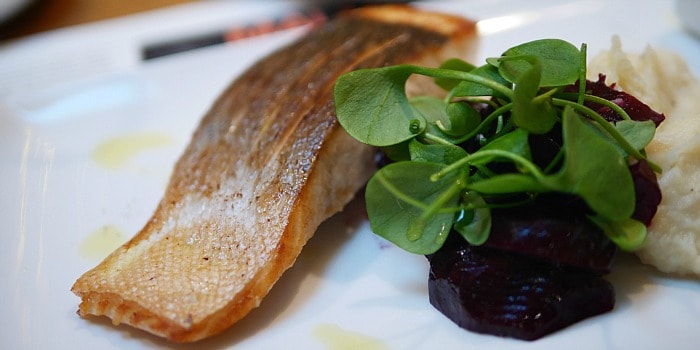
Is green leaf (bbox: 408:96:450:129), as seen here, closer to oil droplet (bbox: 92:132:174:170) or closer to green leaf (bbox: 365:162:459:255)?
green leaf (bbox: 365:162:459:255)

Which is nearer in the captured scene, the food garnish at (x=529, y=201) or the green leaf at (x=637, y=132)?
the food garnish at (x=529, y=201)

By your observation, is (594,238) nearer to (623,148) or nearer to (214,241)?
(623,148)

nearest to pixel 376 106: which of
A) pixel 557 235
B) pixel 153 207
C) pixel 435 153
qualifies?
pixel 435 153

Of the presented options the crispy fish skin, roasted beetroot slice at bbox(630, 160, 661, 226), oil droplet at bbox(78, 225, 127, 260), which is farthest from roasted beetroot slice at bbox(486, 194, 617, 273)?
oil droplet at bbox(78, 225, 127, 260)

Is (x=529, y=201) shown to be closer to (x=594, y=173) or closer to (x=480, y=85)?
(x=594, y=173)

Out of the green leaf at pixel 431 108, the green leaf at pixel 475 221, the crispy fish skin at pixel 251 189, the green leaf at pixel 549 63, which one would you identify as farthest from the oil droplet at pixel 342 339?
the green leaf at pixel 549 63

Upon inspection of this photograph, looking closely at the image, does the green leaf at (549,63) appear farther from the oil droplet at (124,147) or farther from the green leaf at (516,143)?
the oil droplet at (124,147)

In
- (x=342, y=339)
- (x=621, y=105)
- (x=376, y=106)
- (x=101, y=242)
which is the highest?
(x=376, y=106)

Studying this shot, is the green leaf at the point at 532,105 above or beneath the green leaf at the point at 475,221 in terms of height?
above
